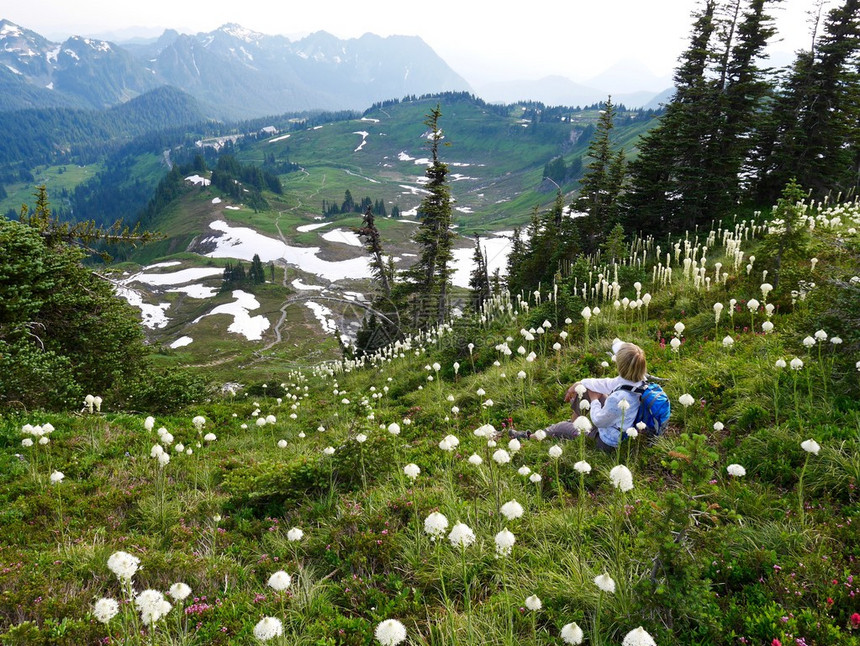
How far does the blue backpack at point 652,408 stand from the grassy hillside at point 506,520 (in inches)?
8.9

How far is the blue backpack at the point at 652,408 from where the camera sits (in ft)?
17.4

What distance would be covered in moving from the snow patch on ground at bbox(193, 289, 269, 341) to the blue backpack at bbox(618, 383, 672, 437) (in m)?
86.0

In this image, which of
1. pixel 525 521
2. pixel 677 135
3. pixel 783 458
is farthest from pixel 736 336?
pixel 677 135

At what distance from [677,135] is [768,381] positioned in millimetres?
21738

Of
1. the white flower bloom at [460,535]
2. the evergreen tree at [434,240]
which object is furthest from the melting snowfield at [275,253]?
the white flower bloom at [460,535]

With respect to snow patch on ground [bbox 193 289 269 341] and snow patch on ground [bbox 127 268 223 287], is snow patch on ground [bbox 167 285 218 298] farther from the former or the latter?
snow patch on ground [bbox 193 289 269 341]


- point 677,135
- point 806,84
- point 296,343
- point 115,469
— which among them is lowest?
point 296,343

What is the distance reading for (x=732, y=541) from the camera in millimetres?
3502

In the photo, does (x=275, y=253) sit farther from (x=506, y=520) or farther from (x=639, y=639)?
(x=639, y=639)

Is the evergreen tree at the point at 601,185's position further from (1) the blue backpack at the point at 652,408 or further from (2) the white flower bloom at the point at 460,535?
(2) the white flower bloom at the point at 460,535

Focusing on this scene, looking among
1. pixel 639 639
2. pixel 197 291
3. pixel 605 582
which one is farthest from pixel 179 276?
pixel 639 639

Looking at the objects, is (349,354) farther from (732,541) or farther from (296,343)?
(296,343)

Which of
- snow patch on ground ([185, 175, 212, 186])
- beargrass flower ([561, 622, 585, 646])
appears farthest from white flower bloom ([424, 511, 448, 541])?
snow patch on ground ([185, 175, 212, 186])

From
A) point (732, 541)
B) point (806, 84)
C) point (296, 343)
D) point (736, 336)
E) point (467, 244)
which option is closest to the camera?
point (732, 541)
